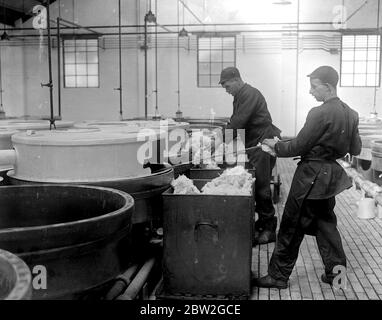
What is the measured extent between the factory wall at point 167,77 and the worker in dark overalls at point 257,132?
388 inches

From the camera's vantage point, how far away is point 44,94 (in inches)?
675

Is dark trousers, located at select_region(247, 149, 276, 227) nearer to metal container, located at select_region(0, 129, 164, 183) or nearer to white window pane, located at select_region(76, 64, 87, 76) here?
metal container, located at select_region(0, 129, 164, 183)

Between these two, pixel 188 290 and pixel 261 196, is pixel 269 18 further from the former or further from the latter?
pixel 188 290

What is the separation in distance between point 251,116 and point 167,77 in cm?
1141

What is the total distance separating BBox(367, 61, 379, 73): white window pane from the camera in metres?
15.4

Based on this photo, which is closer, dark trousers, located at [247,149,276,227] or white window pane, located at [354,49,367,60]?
dark trousers, located at [247,149,276,227]

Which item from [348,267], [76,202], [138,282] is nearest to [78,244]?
[76,202]

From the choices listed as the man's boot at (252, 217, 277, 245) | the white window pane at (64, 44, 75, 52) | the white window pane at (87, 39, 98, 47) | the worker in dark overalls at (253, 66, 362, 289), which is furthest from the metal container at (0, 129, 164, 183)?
the white window pane at (64, 44, 75, 52)

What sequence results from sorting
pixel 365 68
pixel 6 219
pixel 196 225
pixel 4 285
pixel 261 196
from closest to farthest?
pixel 4 285
pixel 6 219
pixel 196 225
pixel 261 196
pixel 365 68

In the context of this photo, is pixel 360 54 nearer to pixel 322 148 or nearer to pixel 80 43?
pixel 80 43

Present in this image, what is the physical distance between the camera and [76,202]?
3105mm

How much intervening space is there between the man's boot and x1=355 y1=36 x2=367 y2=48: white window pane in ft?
37.9

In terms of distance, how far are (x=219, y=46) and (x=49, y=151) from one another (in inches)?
514

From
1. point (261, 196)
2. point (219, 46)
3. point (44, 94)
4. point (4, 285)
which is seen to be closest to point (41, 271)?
point (4, 285)
